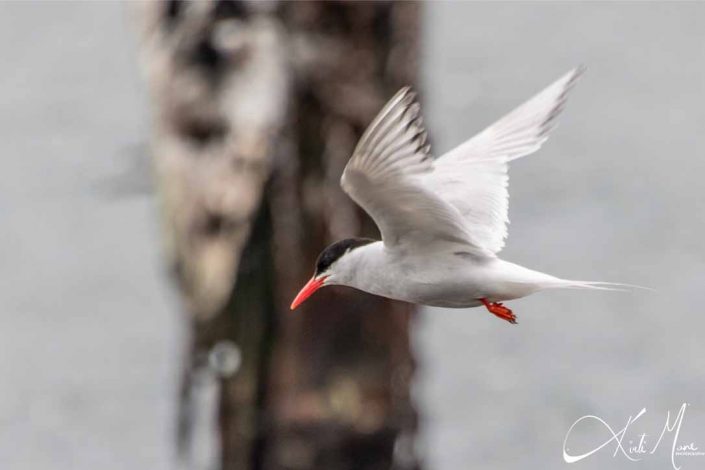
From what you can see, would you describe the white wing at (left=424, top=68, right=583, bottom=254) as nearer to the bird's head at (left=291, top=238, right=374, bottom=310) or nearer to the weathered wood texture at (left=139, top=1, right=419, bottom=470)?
the bird's head at (left=291, top=238, right=374, bottom=310)

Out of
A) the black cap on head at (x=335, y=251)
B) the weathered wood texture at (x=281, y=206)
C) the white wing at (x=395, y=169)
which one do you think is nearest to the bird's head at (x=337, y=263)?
the black cap on head at (x=335, y=251)

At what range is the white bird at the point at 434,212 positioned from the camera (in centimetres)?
532

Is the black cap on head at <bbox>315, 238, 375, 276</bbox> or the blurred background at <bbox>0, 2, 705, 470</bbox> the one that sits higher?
the black cap on head at <bbox>315, 238, 375, 276</bbox>

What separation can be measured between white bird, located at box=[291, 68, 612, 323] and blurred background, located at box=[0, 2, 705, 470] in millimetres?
2532

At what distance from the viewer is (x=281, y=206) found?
29.9ft

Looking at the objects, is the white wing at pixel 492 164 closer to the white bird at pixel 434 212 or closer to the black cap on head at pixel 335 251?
the white bird at pixel 434 212

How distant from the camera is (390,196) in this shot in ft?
17.8

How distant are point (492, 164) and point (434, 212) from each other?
80 cm

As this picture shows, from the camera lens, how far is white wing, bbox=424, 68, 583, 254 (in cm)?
616

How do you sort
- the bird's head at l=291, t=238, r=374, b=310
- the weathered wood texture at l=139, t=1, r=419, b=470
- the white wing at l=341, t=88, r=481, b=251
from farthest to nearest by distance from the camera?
1. the weathered wood texture at l=139, t=1, r=419, b=470
2. the bird's head at l=291, t=238, r=374, b=310
3. the white wing at l=341, t=88, r=481, b=251

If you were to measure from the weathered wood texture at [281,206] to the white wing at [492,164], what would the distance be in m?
2.47

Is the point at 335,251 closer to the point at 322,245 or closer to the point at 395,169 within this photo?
the point at 395,169
